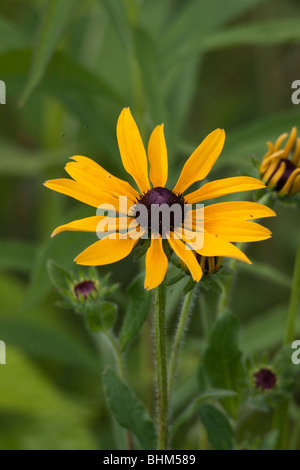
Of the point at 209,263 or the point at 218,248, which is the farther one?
the point at 209,263

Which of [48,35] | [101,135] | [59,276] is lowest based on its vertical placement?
[59,276]

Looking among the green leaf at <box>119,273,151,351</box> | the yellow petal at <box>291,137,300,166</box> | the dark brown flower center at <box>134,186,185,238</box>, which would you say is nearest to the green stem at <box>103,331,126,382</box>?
the green leaf at <box>119,273,151,351</box>

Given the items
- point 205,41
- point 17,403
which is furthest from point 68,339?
point 205,41

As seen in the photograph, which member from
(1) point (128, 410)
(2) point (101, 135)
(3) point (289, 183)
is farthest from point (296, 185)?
(2) point (101, 135)

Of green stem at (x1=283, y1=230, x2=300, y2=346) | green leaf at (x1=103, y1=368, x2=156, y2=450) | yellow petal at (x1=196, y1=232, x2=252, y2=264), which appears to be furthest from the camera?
green stem at (x1=283, y1=230, x2=300, y2=346)

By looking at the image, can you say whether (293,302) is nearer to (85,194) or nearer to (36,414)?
(85,194)

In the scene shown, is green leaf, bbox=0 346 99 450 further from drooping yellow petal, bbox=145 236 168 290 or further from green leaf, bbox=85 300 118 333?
drooping yellow petal, bbox=145 236 168 290

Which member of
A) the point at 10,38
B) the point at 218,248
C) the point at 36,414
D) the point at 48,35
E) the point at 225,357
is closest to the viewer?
the point at 218,248
